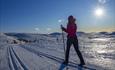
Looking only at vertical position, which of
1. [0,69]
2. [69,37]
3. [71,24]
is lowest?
[0,69]

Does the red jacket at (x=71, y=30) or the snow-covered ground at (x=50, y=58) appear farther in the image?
the red jacket at (x=71, y=30)

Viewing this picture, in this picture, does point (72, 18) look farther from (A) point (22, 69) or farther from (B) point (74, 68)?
(A) point (22, 69)

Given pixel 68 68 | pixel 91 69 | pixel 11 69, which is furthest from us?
pixel 11 69

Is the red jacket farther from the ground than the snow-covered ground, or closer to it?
farther from the ground

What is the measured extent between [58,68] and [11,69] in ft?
6.54

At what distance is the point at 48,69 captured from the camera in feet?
24.4

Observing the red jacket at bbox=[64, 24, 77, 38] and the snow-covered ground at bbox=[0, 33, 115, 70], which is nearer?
the snow-covered ground at bbox=[0, 33, 115, 70]

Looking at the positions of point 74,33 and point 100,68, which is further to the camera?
point 74,33

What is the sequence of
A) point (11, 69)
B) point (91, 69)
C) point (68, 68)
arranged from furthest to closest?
point (11, 69) → point (68, 68) → point (91, 69)

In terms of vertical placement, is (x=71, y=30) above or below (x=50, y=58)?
above

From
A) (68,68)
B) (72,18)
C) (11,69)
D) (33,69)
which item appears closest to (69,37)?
(72,18)

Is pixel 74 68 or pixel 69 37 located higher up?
pixel 69 37

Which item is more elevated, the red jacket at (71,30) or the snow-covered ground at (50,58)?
the red jacket at (71,30)

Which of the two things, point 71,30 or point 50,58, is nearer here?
point 71,30
